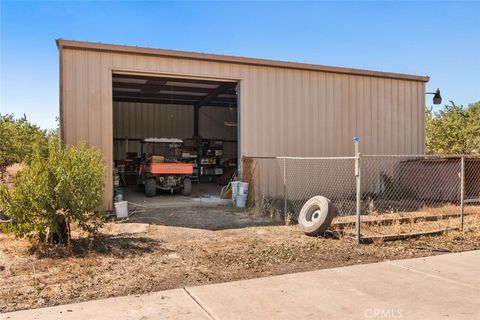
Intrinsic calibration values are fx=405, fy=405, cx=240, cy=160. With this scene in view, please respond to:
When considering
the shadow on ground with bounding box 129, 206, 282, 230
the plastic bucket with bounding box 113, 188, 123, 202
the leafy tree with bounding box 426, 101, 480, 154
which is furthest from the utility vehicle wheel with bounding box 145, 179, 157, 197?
the leafy tree with bounding box 426, 101, 480, 154

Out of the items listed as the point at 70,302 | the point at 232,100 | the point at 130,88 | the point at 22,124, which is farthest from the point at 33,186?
the point at 22,124

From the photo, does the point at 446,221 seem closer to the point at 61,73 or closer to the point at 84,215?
the point at 84,215

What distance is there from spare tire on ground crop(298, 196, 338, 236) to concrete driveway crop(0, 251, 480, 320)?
2046mm

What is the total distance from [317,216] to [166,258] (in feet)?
10.6

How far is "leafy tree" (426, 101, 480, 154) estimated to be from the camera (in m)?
21.7

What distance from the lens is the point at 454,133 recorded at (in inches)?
870

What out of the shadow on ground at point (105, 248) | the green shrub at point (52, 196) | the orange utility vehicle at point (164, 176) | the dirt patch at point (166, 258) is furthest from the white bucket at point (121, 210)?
the orange utility vehicle at point (164, 176)

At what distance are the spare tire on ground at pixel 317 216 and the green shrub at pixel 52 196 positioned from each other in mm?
3790

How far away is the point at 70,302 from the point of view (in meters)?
4.31

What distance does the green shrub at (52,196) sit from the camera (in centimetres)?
624

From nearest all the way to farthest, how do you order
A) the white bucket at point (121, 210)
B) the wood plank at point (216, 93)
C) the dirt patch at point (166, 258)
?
the dirt patch at point (166, 258)
the white bucket at point (121, 210)
the wood plank at point (216, 93)

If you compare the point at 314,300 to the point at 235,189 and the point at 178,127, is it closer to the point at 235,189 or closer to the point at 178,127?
the point at 235,189

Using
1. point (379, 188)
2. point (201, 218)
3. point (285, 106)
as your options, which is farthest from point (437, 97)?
point (201, 218)

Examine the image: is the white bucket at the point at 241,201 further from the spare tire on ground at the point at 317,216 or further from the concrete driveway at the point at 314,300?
the concrete driveway at the point at 314,300
